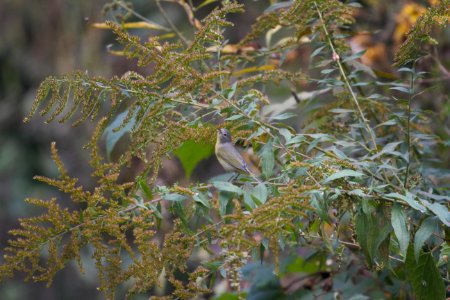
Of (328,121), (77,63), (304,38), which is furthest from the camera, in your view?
(77,63)

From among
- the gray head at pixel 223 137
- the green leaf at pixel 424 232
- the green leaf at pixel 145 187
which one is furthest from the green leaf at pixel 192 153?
the green leaf at pixel 424 232

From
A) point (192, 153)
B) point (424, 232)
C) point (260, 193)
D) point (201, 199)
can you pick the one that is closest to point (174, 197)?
point (201, 199)

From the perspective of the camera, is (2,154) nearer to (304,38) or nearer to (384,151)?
(304,38)

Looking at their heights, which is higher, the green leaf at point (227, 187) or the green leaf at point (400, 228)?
the green leaf at point (227, 187)

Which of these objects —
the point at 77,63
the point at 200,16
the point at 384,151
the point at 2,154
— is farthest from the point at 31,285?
the point at 384,151

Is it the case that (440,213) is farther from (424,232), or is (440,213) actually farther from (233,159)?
(233,159)

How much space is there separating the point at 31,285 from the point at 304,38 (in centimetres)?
365

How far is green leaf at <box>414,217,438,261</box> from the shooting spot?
1133 millimetres

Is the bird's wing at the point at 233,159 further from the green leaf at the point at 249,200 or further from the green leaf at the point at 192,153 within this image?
the green leaf at the point at 192,153

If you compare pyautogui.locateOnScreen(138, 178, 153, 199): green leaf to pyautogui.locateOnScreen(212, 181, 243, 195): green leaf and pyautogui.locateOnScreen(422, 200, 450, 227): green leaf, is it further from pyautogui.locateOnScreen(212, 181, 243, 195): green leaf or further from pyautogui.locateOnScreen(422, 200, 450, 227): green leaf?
pyautogui.locateOnScreen(422, 200, 450, 227): green leaf

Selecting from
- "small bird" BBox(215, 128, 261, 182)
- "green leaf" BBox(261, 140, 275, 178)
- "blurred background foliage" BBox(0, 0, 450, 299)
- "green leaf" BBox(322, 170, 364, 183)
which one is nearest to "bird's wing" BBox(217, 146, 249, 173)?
"small bird" BBox(215, 128, 261, 182)

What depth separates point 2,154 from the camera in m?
5.27

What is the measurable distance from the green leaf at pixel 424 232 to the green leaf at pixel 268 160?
263 millimetres

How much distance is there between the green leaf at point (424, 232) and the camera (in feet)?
3.72
